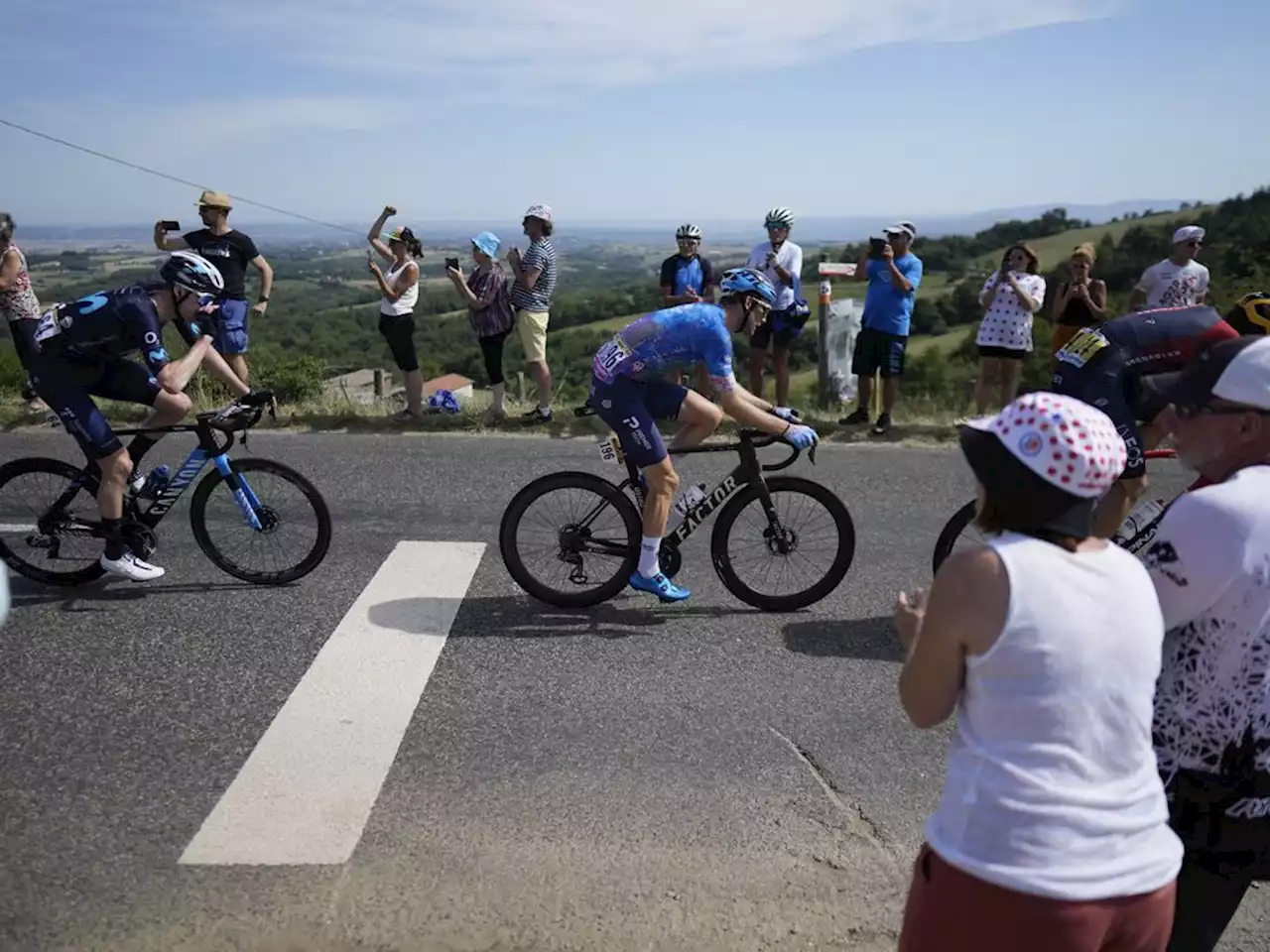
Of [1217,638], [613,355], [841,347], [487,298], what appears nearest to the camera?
[1217,638]

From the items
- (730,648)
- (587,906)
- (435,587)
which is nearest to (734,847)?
(587,906)

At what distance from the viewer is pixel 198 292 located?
221 inches

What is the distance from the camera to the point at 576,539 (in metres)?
5.96

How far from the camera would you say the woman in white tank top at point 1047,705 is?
190 cm

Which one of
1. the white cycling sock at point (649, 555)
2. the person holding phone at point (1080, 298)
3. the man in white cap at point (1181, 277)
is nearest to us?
the white cycling sock at point (649, 555)

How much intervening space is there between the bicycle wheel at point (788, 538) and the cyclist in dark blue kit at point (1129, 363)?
133cm

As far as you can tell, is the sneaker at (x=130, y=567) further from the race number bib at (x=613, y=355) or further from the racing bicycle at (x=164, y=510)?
the race number bib at (x=613, y=355)

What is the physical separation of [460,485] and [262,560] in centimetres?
229

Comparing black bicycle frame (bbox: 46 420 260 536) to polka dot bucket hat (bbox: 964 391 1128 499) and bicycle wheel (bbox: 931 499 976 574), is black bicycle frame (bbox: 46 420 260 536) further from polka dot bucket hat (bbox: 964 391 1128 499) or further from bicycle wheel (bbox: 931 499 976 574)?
polka dot bucket hat (bbox: 964 391 1128 499)

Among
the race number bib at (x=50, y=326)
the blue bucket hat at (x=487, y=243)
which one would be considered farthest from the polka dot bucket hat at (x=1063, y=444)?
the blue bucket hat at (x=487, y=243)

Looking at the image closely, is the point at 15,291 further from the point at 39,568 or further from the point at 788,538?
the point at 788,538

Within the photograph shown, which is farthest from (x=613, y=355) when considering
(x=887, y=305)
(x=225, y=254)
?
(x=225, y=254)

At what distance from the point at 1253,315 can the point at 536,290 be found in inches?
267

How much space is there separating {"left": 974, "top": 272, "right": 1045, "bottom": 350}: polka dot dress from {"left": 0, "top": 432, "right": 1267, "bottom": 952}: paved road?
3.78 metres
